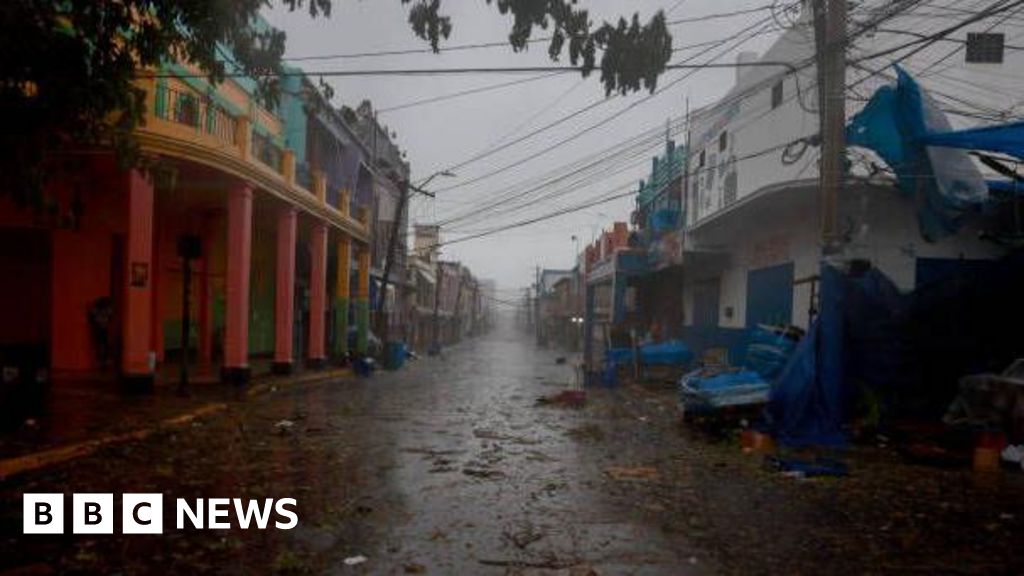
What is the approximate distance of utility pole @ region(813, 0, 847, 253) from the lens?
1162 cm

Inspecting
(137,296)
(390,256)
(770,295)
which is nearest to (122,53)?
(137,296)

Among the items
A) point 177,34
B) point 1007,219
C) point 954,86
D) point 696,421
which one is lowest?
point 696,421

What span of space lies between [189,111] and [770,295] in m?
13.5

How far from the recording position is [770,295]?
19.5m

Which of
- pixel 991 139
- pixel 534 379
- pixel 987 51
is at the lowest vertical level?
pixel 534 379

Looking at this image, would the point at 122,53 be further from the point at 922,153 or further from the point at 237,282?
the point at 237,282

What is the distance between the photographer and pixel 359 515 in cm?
718

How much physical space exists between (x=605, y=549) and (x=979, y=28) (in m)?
17.7

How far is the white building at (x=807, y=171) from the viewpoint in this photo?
625 inches

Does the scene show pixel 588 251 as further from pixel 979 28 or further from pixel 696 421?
pixel 696 421

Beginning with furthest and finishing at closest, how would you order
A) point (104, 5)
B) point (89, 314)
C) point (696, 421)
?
point (89, 314), point (696, 421), point (104, 5)

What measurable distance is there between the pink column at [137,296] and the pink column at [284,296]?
665 centimetres

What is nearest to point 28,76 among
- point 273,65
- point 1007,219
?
point 273,65

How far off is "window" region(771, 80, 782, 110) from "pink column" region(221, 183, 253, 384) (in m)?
12.9
